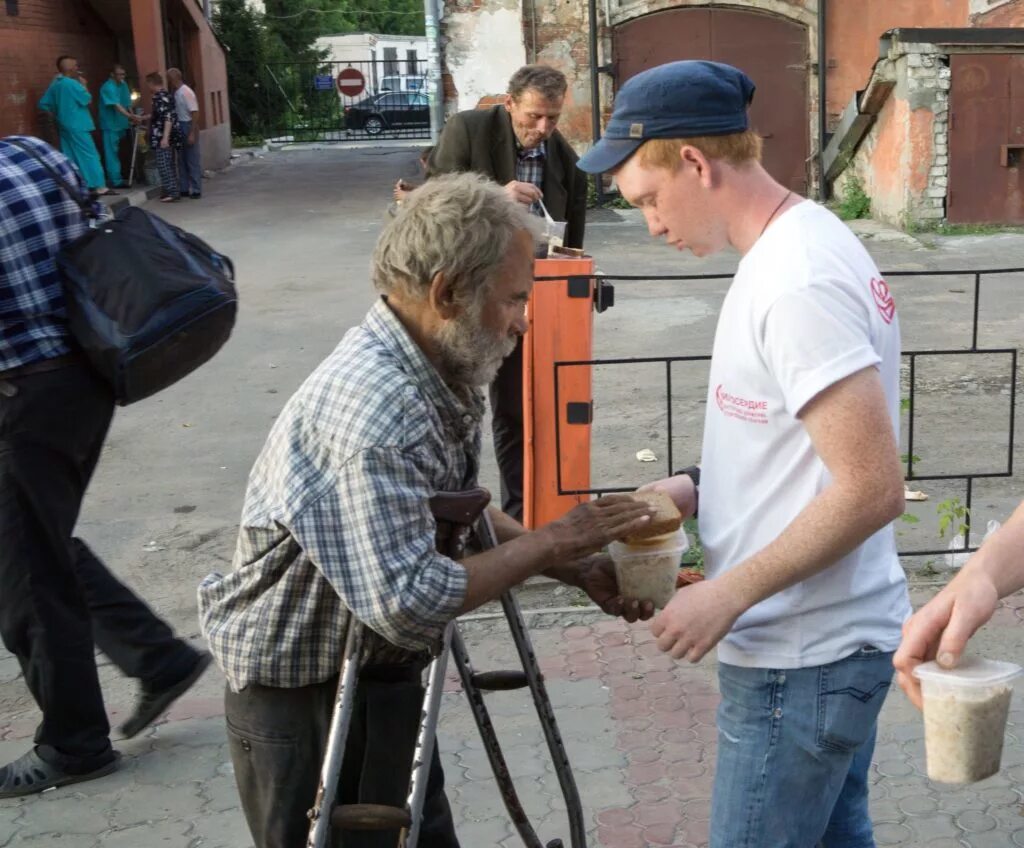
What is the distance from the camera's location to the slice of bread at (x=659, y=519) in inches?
100

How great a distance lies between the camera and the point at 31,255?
3711 millimetres

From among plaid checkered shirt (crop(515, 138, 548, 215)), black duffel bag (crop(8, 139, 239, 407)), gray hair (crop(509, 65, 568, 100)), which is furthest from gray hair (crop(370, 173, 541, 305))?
plaid checkered shirt (crop(515, 138, 548, 215))

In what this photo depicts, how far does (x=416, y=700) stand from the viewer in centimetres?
254

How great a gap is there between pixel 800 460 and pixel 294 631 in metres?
0.95

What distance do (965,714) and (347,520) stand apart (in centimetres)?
100

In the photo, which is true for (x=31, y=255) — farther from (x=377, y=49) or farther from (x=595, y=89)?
(x=377, y=49)

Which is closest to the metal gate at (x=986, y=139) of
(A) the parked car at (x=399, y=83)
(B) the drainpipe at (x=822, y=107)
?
(B) the drainpipe at (x=822, y=107)

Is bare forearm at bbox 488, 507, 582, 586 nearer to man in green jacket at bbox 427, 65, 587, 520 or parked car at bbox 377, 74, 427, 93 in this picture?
man in green jacket at bbox 427, 65, 587, 520

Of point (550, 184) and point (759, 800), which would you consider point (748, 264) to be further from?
point (550, 184)

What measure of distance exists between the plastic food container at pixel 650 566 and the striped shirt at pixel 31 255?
1.93 metres

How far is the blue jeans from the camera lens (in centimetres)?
227

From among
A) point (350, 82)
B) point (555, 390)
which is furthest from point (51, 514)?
point (350, 82)

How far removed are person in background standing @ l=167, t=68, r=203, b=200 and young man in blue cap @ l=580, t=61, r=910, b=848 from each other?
19.4 metres

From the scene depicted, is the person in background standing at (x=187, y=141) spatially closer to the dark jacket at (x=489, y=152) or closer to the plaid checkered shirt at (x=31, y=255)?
the dark jacket at (x=489, y=152)
